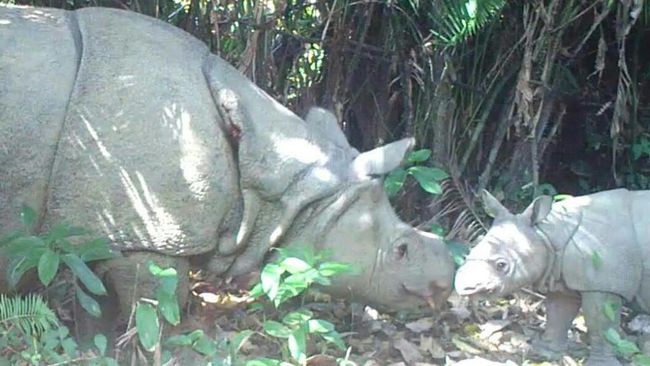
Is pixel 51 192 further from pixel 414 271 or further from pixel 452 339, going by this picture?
pixel 452 339

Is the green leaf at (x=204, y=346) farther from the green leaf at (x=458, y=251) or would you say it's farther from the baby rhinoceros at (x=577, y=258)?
the green leaf at (x=458, y=251)

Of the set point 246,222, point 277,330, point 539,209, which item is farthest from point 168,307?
point 539,209

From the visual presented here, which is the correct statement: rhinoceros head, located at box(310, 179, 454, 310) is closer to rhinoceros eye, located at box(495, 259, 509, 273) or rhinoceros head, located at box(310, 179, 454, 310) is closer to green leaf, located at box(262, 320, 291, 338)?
rhinoceros eye, located at box(495, 259, 509, 273)

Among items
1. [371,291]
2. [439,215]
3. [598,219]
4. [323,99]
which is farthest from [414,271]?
[323,99]

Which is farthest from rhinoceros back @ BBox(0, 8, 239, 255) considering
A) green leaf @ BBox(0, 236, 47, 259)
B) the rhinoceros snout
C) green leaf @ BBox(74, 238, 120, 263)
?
Result: the rhinoceros snout

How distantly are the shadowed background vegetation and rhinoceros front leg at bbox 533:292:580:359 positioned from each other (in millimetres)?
1412

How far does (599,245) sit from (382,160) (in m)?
1.15

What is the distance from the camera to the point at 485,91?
795 cm

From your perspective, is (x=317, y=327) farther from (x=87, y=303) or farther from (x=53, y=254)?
(x=53, y=254)

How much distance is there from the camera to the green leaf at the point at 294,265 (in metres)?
5.17

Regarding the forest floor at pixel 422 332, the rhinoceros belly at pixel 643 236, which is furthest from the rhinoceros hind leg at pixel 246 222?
the rhinoceros belly at pixel 643 236

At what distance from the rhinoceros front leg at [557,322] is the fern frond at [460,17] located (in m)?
1.86

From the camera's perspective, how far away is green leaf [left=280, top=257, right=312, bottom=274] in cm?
517

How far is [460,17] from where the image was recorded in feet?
23.4
